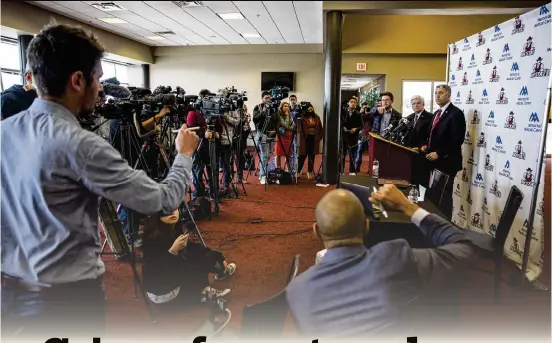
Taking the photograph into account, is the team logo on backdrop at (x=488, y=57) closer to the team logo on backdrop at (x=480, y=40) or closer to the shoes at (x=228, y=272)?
the team logo on backdrop at (x=480, y=40)

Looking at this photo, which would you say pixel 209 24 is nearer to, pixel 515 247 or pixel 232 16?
pixel 232 16

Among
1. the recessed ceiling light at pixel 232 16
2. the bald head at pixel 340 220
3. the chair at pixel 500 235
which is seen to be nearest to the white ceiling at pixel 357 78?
the recessed ceiling light at pixel 232 16

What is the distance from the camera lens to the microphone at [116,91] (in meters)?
2.34

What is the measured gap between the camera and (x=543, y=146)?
2178 millimetres

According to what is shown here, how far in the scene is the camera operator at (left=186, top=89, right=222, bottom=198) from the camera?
3.67 meters

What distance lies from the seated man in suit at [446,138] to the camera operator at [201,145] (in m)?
1.98

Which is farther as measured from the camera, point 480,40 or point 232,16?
point 232,16

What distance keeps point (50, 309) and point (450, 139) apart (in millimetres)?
3114

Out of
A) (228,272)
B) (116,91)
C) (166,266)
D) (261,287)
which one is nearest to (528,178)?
(261,287)

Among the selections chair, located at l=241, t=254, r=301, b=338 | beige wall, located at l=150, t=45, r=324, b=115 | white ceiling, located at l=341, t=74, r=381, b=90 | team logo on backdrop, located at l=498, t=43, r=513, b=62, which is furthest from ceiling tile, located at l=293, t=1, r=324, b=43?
chair, located at l=241, t=254, r=301, b=338

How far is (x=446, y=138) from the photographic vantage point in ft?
10.7

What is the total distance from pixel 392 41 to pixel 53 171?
27.2ft

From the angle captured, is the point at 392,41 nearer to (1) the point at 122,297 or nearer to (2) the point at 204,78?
(2) the point at 204,78

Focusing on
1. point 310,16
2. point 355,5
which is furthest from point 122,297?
point 310,16
